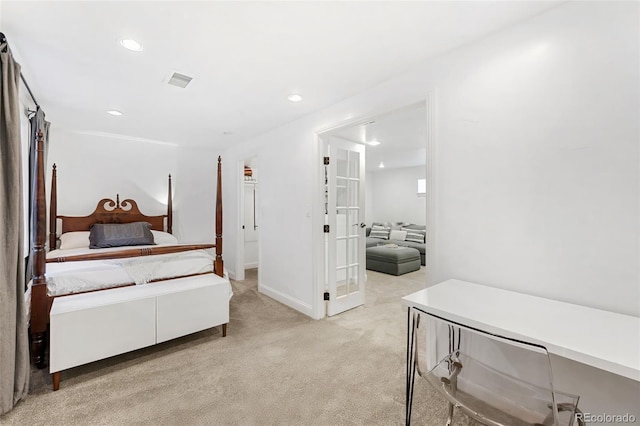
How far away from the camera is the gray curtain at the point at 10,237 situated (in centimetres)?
163

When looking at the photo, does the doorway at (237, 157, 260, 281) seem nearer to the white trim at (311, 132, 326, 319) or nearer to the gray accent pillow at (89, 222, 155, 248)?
the gray accent pillow at (89, 222, 155, 248)

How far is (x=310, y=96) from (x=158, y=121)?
6.76 feet

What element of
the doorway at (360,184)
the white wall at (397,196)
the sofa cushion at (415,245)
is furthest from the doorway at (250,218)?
the white wall at (397,196)

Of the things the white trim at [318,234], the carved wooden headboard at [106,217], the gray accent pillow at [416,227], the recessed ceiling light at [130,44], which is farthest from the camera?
the gray accent pillow at [416,227]

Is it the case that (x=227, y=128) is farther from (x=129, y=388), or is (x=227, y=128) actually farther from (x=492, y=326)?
(x=492, y=326)

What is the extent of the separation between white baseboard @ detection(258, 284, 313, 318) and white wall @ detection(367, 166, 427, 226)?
4.96 meters

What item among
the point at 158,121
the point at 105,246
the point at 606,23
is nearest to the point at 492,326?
the point at 606,23

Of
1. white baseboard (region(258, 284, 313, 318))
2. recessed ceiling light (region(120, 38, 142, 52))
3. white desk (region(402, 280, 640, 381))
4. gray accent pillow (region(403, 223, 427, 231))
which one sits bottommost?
white baseboard (region(258, 284, 313, 318))

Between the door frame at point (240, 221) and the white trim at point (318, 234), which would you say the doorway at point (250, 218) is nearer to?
the door frame at point (240, 221)

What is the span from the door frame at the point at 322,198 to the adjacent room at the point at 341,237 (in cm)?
Answer: 2

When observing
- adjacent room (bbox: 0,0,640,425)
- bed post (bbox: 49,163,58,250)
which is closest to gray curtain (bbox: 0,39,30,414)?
adjacent room (bbox: 0,0,640,425)

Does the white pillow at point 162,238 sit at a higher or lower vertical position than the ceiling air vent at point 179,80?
lower

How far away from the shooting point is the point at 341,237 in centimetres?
332

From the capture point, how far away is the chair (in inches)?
42.7
